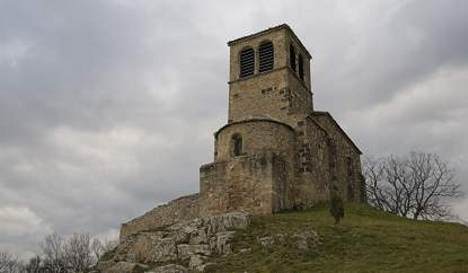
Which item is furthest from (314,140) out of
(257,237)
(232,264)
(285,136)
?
(232,264)

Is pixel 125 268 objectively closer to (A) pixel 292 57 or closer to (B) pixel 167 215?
(B) pixel 167 215

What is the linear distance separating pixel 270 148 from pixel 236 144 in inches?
86.7

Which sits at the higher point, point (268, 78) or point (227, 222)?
point (268, 78)

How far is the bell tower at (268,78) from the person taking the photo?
40562mm

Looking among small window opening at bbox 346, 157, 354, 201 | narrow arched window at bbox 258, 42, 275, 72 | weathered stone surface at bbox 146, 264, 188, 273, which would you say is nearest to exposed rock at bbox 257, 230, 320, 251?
weathered stone surface at bbox 146, 264, 188, 273

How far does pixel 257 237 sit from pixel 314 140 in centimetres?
1320

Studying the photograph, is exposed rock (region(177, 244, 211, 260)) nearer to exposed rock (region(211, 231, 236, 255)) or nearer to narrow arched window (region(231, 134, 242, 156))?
exposed rock (region(211, 231, 236, 255))

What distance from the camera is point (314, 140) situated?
127 ft

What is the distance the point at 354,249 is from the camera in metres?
24.5

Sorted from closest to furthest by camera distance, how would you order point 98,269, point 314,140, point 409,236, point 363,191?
point 409,236, point 98,269, point 314,140, point 363,191

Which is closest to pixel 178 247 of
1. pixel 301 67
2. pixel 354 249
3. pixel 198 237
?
pixel 198 237

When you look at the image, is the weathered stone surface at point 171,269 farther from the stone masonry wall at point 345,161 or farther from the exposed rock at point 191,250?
the stone masonry wall at point 345,161

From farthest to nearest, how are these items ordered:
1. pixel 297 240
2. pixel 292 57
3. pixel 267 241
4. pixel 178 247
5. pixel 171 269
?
1. pixel 292 57
2. pixel 178 247
3. pixel 267 241
4. pixel 297 240
5. pixel 171 269

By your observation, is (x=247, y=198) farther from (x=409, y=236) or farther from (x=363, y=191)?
(x=363, y=191)
